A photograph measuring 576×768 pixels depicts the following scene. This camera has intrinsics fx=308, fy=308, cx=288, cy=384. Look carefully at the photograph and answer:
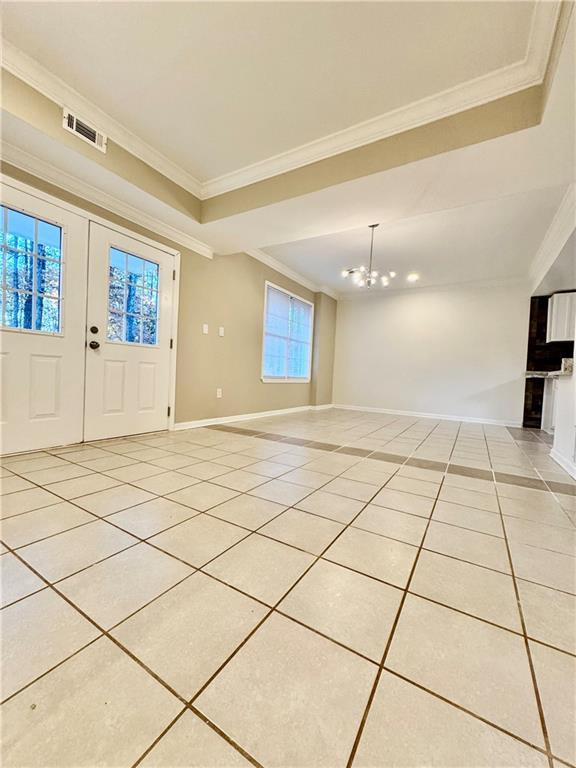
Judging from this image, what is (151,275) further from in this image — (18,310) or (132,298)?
(18,310)

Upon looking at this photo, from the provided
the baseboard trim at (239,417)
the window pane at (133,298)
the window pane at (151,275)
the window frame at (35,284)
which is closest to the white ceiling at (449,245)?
the window pane at (151,275)

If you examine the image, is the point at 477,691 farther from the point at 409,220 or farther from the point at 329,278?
the point at 329,278

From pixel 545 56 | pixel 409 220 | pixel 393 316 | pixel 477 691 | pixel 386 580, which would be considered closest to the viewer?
pixel 477 691

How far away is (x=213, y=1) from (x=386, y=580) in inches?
114

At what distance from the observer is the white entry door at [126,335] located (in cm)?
294

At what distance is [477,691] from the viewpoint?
76 cm

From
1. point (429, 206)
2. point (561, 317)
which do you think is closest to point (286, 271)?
point (429, 206)

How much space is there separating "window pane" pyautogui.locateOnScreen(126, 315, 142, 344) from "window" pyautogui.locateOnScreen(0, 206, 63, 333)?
628 mm

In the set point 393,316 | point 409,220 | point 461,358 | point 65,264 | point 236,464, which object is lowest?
point 236,464

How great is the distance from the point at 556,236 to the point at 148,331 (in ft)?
15.9

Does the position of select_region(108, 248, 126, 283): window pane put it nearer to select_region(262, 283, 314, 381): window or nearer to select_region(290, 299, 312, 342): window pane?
select_region(262, 283, 314, 381): window

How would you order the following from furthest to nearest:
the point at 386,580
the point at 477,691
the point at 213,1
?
1. the point at 213,1
2. the point at 386,580
3. the point at 477,691

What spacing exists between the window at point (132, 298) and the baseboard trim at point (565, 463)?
420 cm

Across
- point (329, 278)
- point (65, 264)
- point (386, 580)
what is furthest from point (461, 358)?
point (65, 264)
